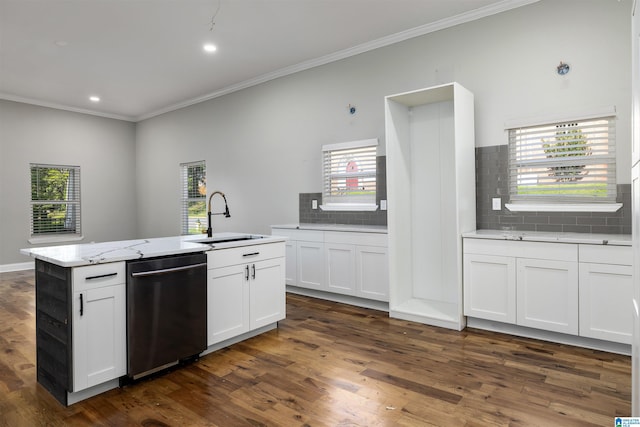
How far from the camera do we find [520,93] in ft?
11.6

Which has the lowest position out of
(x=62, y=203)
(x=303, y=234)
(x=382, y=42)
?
(x=303, y=234)

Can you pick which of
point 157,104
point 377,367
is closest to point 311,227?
point 377,367

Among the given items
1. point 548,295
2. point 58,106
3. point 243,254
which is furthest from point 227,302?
point 58,106

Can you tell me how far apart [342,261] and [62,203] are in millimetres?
5940

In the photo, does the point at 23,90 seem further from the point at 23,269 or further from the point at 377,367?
the point at 377,367

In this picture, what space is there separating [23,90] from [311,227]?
17.8 feet

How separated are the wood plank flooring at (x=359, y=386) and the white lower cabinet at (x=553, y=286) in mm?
212

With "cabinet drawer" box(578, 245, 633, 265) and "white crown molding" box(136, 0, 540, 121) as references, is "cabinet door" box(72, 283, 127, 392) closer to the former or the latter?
"cabinet drawer" box(578, 245, 633, 265)

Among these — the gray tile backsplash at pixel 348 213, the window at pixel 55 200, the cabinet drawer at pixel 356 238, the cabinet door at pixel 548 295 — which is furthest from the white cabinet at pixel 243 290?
the window at pixel 55 200

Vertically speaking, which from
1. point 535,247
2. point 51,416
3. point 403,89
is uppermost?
point 403,89

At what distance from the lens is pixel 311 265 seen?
15.2 ft

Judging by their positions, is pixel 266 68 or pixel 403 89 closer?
pixel 403 89

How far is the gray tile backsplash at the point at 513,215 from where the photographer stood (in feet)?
10.1

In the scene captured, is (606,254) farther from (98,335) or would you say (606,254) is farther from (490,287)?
(98,335)
